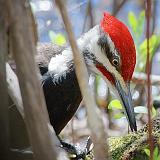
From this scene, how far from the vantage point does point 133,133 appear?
218cm

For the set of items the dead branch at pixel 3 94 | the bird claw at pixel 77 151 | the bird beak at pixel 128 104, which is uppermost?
the dead branch at pixel 3 94

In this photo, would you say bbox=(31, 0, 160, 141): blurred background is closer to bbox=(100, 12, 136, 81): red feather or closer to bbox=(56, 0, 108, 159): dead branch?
bbox=(100, 12, 136, 81): red feather

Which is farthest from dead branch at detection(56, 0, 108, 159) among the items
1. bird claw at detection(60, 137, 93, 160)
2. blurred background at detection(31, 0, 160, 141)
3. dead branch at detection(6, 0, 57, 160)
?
blurred background at detection(31, 0, 160, 141)

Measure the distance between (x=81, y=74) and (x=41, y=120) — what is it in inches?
6.3

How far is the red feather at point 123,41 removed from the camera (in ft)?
7.24

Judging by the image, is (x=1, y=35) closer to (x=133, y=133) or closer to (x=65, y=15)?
(x=65, y=15)

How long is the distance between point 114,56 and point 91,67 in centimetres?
21

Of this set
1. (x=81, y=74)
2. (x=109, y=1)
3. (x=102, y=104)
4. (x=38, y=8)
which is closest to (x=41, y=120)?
(x=81, y=74)

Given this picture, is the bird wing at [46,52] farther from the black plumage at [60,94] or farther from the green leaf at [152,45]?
the green leaf at [152,45]

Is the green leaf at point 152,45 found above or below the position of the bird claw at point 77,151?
above

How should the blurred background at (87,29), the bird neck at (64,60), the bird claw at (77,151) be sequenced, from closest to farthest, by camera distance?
the bird claw at (77,151)
the bird neck at (64,60)
the blurred background at (87,29)

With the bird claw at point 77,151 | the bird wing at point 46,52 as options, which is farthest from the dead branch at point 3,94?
the bird wing at point 46,52

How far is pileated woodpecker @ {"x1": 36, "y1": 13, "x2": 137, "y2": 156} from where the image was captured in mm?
2287

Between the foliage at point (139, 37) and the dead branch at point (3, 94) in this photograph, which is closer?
the dead branch at point (3, 94)
